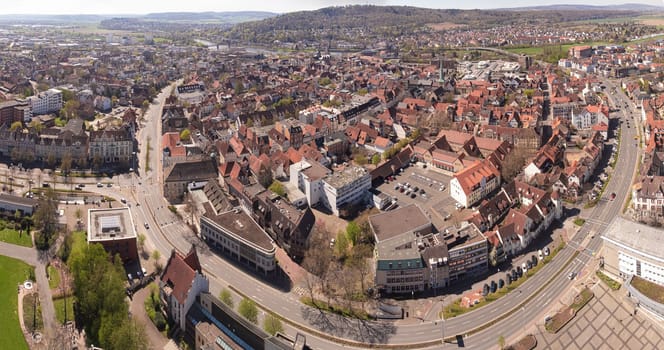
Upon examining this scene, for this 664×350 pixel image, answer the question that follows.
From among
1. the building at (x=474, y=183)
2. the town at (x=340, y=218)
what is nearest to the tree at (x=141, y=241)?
the town at (x=340, y=218)

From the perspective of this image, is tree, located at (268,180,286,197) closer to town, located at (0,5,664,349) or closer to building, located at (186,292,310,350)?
town, located at (0,5,664,349)

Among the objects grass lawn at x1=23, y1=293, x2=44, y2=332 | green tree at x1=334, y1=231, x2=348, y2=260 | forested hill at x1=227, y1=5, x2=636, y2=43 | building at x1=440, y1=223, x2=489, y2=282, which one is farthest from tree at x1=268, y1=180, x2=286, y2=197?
forested hill at x1=227, y1=5, x2=636, y2=43

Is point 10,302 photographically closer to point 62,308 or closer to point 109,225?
point 62,308

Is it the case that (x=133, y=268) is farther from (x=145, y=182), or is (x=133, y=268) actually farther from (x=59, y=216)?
(x=145, y=182)

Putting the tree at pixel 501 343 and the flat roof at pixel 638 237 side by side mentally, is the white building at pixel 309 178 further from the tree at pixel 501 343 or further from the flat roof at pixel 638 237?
the flat roof at pixel 638 237

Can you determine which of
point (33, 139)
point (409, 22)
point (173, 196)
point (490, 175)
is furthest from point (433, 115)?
point (409, 22)

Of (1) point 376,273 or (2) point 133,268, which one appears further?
(2) point 133,268

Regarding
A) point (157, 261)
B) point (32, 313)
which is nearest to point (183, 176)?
point (157, 261)
